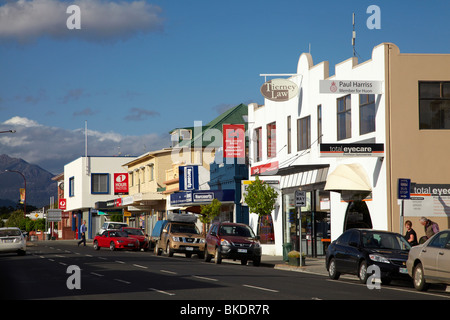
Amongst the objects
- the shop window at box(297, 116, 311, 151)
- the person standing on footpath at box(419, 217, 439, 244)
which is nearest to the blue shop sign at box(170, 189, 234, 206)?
the shop window at box(297, 116, 311, 151)

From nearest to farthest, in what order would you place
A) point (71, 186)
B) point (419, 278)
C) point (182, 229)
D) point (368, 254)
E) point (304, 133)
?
point (419, 278), point (368, 254), point (304, 133), point (182, 229), point (71, 186)

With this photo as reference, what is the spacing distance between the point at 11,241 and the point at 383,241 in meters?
23.7

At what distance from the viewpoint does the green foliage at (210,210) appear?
45.6 meters

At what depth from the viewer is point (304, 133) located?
36.1 meters

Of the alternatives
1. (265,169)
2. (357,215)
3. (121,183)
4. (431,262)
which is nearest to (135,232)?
(265,169)

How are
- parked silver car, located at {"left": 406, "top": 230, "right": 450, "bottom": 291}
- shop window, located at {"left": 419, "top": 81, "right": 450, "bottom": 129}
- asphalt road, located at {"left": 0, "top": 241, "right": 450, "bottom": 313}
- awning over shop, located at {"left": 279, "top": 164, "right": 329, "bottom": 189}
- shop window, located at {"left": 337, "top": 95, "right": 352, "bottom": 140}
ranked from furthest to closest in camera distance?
awning over shop, located at {"left": 279, "top": 164, "right": 329, "bottom": 189} < shop window, located at {"left": 337, "top": 95, "right": 352, "bottom": 140} < shop window, located at {"left": 419, "top": 81, "right": 450, "bottom": 129} < parked silver car, located at {"left": 406, "top": 230, "right": 450, "bottom": 291} < asphalt road, located at {"left": 0, "top": 241, "right": 450, "bottom": 313}

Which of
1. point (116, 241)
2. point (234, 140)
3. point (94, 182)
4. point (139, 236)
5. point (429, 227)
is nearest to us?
point (429, 227)

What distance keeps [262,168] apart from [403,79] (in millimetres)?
14870

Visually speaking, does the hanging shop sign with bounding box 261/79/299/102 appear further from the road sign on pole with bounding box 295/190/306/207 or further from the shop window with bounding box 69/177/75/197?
the shop window with bounding box 69/177/75/197

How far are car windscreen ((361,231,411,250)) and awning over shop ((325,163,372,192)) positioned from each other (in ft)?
23.6

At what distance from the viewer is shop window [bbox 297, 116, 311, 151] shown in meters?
35.5

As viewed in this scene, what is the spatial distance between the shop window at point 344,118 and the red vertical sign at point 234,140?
417 inches

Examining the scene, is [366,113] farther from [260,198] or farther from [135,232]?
[135,232]
